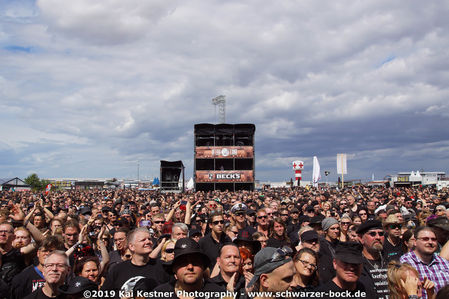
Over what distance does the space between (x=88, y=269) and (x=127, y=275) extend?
22.6 inches

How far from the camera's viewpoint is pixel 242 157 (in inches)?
1699

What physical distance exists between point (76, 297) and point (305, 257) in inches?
96.7

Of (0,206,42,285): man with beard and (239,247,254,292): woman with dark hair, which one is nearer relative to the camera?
(239,247,254,292): woman with dark hair

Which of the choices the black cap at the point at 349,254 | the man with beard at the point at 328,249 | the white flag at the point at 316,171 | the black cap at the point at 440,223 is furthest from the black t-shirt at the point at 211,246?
the white flag at the point at 316,171

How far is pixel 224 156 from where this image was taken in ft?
141

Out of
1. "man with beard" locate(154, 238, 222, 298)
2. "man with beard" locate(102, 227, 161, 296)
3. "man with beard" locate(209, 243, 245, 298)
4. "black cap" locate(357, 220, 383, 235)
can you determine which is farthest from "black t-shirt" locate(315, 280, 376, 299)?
"man with beard" locate(102, 227, 161, 296)

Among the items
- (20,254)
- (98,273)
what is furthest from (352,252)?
(20,254)

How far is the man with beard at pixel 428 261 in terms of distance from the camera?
13.1ft

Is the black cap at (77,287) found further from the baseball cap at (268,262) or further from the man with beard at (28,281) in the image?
the baseball cap at (268,262)

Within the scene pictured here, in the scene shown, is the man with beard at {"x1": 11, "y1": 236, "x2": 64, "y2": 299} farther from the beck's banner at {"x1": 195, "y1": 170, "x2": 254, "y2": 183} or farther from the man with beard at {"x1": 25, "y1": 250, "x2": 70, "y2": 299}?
the beck's banner at {"x1": 195, "y1": 170, "x2": 254, "y2": 183}

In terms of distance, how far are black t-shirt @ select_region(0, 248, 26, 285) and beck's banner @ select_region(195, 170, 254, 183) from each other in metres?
37.9

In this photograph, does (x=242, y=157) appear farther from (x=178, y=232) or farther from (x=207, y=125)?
(x=178, y=232)

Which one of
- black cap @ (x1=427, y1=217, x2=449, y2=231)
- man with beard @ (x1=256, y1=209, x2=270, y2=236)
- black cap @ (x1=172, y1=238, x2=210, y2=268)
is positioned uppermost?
black cap @ (x1=172, y1=238, x2=210, y2=268)

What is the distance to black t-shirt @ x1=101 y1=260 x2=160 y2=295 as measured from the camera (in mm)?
3854
